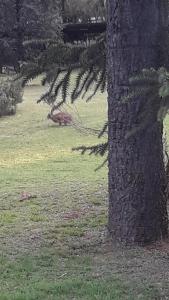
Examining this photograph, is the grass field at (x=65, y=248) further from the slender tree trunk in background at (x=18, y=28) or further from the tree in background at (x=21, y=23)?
the tree in background at (x=21, y=23)

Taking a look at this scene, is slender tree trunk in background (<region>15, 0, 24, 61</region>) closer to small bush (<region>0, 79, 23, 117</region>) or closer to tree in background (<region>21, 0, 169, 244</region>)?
small bush (<region>0, 79, 23, 117</region>)

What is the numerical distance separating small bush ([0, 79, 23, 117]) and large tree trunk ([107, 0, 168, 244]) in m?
16.2

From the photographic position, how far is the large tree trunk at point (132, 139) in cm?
565

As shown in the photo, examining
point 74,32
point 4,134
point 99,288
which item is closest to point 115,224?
point 99,288

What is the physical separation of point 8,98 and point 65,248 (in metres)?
17.0

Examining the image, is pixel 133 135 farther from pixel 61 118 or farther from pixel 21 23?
pixel 21 23

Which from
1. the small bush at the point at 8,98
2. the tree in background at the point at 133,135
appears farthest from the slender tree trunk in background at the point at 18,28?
the tree in background at the point at 133,135

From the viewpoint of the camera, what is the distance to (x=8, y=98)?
22.5 meters

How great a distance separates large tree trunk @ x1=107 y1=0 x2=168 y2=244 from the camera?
565 centimetres

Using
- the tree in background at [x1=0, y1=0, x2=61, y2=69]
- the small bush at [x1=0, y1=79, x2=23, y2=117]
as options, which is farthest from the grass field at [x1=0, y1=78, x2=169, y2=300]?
the tree in background at [x1=0, y1=0, x2=61, y2=69]

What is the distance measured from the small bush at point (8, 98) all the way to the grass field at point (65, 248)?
9853 mm

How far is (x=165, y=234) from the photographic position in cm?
607

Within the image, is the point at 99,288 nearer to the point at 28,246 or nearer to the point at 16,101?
the point at 28,246

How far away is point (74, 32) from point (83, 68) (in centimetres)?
3104
